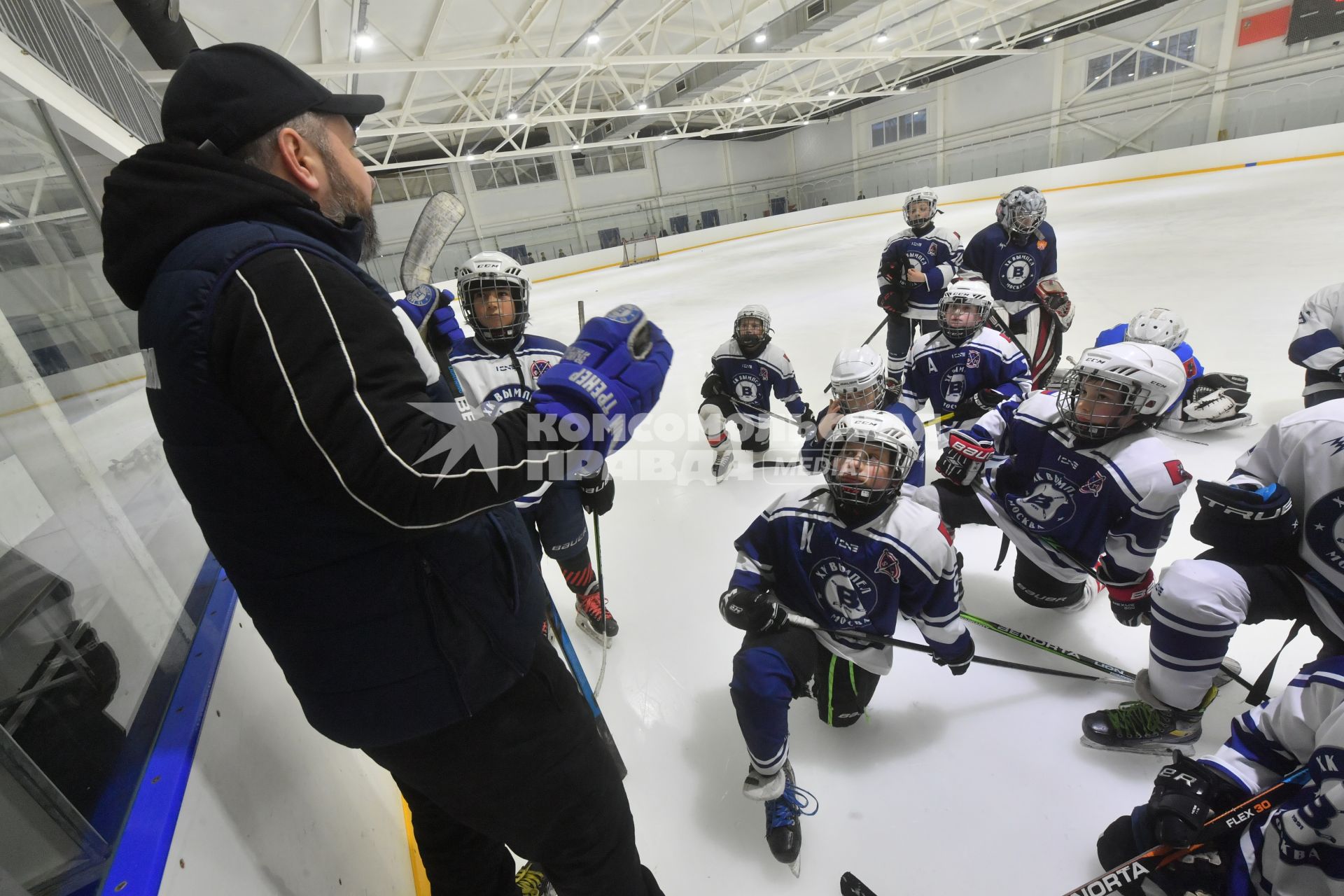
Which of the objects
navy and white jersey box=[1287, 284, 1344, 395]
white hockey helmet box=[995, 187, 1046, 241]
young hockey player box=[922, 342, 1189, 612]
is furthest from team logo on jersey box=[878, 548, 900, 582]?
white hockey helmet box=[995, 187, 1046, 241]

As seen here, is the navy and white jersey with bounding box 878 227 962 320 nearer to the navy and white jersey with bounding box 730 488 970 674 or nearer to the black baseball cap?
the navy and white jersey with bounding box 730 488 970 674

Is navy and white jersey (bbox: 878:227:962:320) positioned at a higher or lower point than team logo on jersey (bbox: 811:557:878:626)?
higher

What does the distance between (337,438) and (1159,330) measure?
3.31 meters

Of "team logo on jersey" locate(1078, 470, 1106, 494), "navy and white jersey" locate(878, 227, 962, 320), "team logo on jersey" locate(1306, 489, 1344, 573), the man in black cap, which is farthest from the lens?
"navy and white jersey" locate(878, 227, 962, 320)

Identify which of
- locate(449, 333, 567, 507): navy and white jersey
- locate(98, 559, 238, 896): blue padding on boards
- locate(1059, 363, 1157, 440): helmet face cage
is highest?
locate(449, 333, 567, 507): navy and white jersey

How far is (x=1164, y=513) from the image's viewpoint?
1.69 metres

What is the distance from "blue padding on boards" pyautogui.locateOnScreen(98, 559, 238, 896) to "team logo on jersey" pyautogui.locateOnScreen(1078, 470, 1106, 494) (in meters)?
2.22

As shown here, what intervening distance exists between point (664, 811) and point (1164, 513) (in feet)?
5.41

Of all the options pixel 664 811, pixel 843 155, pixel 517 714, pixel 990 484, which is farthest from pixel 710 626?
pixel 843 155

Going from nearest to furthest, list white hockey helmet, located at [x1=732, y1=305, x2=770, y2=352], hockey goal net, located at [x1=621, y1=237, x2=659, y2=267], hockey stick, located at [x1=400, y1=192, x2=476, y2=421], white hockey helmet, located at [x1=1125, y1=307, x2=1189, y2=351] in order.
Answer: hockey stick, located at [x1=400, y1=192, x2=476, y2=421] → white hockey helmet, located at [x1=1125, y1=307, x2=1189, y2=351] → white hockey helmet, located at [x1=732, y1=305, x2=770, y2=352] → hockey goal net, located at [x1=621, y1=237, x2=659, y2=267]

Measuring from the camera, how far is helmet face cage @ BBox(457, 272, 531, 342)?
2.11 metres

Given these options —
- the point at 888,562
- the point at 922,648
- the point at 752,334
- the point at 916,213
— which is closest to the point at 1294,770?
the point at 922,648

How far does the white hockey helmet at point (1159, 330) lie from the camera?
8.66 ft

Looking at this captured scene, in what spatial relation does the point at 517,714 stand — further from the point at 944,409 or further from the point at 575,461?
the point at 944,409
